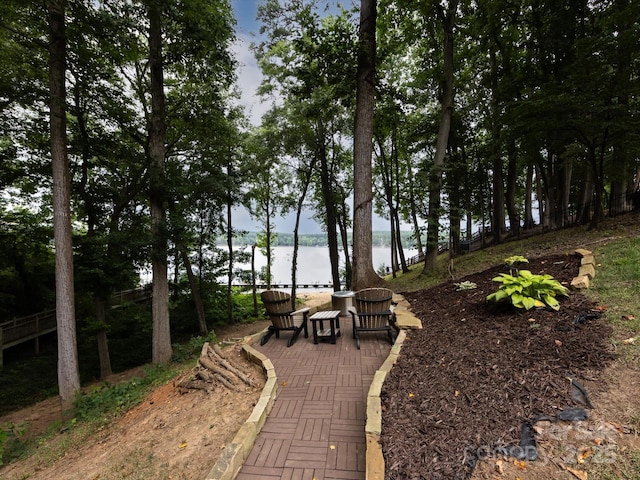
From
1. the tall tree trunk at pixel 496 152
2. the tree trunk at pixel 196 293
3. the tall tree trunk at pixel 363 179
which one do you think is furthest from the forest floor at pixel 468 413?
the tall tree trunk at pixel 496 152

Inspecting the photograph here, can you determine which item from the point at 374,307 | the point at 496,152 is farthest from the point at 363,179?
the point at 496,152

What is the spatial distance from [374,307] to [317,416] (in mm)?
2271

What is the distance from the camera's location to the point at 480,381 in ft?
9.21

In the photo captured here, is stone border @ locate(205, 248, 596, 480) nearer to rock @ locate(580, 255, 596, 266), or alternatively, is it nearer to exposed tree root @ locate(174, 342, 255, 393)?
rock @ locate(580, 255, 596, 266)

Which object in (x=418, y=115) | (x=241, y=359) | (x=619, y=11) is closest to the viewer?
(x=241, y=359)

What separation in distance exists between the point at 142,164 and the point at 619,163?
1455 cm

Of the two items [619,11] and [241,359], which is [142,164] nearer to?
[241,359]

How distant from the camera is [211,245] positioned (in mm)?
12539

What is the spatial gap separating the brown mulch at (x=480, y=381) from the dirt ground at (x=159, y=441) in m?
1.76

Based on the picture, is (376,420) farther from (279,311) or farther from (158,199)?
(158,199)

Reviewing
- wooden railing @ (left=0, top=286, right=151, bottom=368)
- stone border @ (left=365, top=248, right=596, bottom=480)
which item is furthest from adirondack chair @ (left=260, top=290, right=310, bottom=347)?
wooden railing @ (left=0, top=286, right=151, bottom=368)

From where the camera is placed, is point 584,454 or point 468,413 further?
point 468,413

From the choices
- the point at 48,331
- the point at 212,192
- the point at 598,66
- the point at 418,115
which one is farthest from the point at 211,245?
the point at 598,66

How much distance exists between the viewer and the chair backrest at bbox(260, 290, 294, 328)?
5.25m
